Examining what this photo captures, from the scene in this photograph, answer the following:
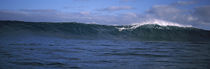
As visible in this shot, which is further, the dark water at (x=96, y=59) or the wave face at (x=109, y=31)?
the wave face at (x=109, y=31)

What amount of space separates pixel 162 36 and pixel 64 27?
24.1 ft

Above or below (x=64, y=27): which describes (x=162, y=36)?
Answer: below

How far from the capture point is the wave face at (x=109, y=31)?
12.9 metres

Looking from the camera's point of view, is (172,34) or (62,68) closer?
(62,68)

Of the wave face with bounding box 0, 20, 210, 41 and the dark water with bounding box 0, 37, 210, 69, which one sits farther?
the wave face with bounding box 0, 20, 210, 41

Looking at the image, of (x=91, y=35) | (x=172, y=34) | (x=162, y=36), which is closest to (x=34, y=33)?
(x=91, y=35)

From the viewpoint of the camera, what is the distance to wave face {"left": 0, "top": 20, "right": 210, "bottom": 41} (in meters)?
12.9

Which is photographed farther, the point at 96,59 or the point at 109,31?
the point at 109,31

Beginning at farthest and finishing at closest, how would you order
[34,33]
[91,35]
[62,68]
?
[91,35] < [34,33] < [62,68]

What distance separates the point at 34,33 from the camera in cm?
1245

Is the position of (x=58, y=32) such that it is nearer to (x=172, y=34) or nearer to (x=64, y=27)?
(x=64, y=27)

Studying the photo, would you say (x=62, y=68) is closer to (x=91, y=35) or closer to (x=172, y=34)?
(x=91, y=35)

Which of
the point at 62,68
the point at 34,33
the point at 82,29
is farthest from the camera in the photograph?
the point at 82,29

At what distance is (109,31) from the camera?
14383 millimetres
